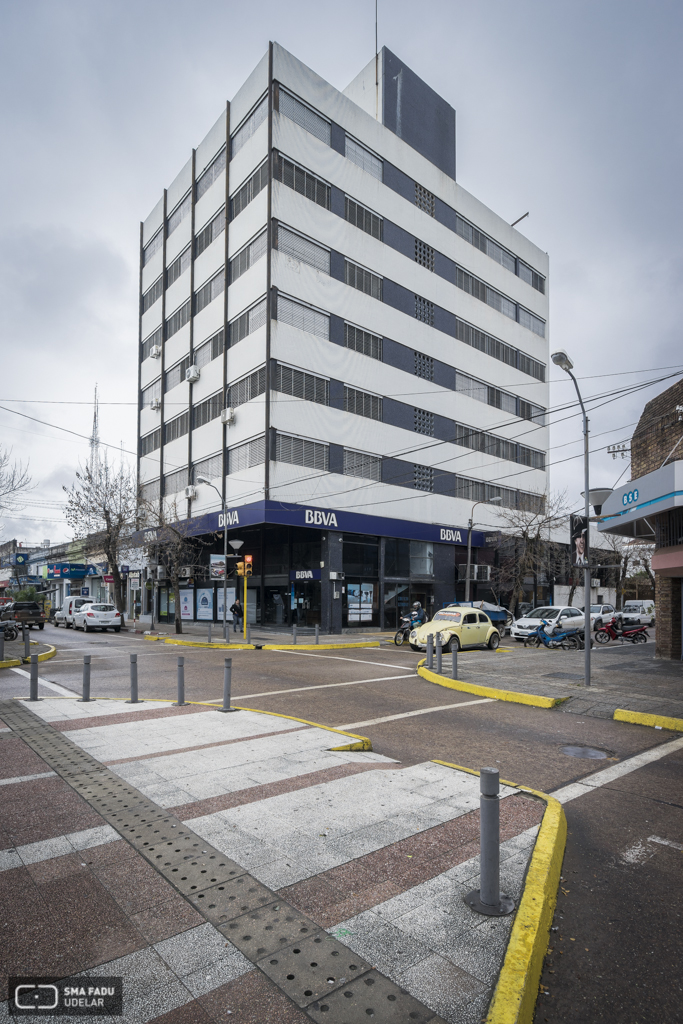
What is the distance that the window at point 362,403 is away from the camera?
31297 mm

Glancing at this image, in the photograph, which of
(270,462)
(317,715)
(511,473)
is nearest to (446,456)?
(511,473)

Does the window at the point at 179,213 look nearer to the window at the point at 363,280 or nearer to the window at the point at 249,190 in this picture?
the window at the point at 249,190

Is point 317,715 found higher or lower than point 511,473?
lower

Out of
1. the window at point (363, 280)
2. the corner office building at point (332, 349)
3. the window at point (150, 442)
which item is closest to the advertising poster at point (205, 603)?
the corner office building at point (332, 349)

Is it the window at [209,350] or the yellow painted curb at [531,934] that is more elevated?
the window at [209,350]

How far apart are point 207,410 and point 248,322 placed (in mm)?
6344

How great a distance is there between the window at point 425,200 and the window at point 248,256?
12246 mm

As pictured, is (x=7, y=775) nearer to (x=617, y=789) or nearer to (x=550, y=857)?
(x=550, y=857)

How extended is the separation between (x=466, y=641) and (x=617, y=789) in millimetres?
15087

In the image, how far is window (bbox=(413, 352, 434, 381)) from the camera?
35625 mm

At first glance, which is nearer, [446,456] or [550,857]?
[550,857]

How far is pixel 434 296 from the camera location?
3703cm

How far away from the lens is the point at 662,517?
17531 mm

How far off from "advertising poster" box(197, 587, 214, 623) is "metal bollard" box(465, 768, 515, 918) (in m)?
33.1
